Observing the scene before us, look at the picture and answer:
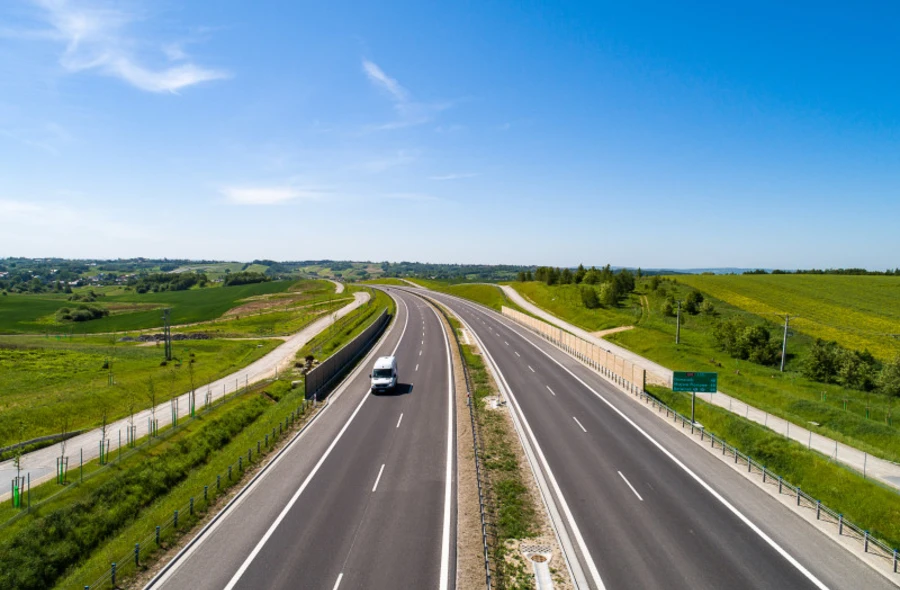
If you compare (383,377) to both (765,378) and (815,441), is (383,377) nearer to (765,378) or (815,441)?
(815,441)

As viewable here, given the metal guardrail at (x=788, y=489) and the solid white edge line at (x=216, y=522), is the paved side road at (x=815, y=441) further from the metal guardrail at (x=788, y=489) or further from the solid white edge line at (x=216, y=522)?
the solid white edge line at (x=216, y=522)

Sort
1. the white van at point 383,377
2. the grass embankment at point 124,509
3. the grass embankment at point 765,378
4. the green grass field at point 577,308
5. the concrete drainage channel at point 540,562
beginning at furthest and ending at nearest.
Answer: the green grass field at point 577,308, the white van at point 383,377, the grass embankment at point 765,378, the grass embankment at point 124,509, the concrete drainage channel at point 540,562

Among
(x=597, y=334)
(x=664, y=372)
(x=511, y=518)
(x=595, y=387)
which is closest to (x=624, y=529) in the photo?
(x=511, y=518)

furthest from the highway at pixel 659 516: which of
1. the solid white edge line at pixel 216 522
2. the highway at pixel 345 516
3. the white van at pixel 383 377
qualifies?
the solid white edge line at pixel 216 522

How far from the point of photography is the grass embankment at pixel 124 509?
16.1 meters

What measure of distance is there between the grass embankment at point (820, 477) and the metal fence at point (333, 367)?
1191 inches

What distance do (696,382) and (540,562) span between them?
2288cm

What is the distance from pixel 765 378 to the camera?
2018 inches

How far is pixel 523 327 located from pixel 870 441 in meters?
53.4

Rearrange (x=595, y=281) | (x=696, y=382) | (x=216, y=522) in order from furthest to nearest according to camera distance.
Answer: (x=595, y=281)
(x=696, y=382)
(x=216, y=522)

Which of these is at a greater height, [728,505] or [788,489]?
[728,505]

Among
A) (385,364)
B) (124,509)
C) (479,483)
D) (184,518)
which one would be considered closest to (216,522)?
(184,518)

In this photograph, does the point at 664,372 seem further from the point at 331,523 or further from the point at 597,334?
the point at 331,523

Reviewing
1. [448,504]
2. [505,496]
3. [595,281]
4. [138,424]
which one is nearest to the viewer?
[448,504]
